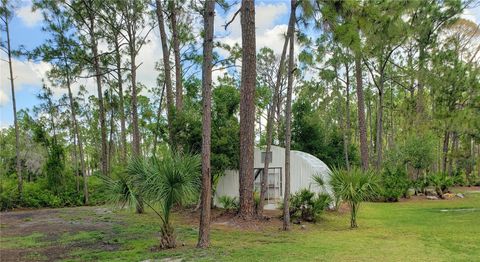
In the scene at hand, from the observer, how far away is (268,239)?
326 inches

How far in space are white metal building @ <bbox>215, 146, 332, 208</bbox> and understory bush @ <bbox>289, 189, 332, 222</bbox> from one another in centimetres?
271

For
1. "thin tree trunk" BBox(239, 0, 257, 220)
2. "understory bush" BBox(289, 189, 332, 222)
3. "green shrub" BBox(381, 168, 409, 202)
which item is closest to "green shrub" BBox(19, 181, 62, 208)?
"thin tree trunk" BBox(239, 0, 257, 220)

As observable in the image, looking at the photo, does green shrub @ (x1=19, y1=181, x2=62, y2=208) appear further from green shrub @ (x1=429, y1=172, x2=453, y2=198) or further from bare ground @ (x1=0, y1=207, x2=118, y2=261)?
green shrub @ (x1=429, y1=172, x2=453, y2=198)

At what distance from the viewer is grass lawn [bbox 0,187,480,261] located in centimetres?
645

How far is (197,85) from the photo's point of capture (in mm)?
18438

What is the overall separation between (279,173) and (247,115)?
4400 millimetres

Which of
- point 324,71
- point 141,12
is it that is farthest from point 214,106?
point 324,71

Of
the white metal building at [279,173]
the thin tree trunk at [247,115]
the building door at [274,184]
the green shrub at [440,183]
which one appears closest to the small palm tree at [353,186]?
the thin tree trunk at [247,115]

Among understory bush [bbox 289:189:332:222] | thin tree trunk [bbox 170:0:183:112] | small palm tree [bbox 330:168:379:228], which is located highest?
thin tree trunk [bbox 170:0:183:112]

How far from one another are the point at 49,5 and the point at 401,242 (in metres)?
18.1

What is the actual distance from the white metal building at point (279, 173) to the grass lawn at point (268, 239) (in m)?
1.96

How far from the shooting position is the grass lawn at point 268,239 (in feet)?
21.1

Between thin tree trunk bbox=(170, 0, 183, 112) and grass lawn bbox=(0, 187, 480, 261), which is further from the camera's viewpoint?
thin tree trunk bbox=(170, 0, 183, 112)

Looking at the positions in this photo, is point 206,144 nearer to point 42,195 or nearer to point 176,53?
point 176,53
